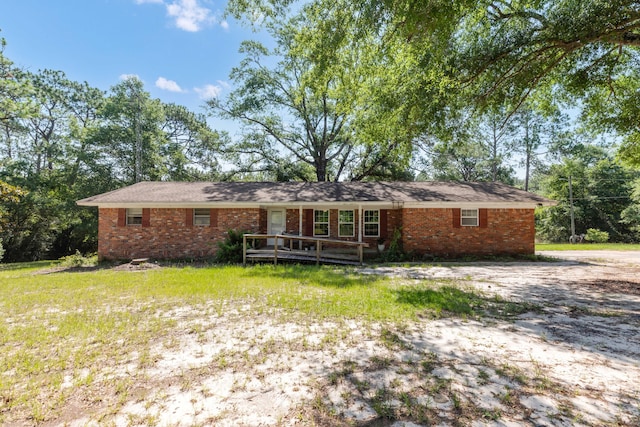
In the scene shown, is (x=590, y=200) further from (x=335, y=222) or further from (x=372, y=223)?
(x=335, y=222)

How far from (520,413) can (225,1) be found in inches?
452

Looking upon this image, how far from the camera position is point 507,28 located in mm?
8523

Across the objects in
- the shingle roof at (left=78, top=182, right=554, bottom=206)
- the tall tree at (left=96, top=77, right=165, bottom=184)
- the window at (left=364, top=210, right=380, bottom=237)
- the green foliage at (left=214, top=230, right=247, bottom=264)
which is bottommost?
the green foliage at (left=214, top=230, right=247, bottom=264)

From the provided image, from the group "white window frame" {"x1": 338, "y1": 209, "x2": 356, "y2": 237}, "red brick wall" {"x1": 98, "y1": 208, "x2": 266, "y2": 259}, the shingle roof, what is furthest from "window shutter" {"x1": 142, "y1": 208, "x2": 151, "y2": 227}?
"white window frame" {"x1": 338, "y1": 209, "x2": 356, "y2": 237}

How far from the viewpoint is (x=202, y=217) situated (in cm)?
1427

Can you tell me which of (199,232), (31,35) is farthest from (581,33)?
(31,35)

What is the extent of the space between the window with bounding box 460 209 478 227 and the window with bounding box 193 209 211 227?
12008 mm

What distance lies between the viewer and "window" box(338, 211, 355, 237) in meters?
15.2

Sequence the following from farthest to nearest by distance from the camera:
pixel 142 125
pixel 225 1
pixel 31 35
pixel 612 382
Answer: pixel 142 125
pixel 31 35
pixel 225 1
pixel 612 382

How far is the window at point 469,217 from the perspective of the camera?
14180 millimetres

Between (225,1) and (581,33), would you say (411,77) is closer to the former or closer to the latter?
(581,33)

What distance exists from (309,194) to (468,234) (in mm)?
7803

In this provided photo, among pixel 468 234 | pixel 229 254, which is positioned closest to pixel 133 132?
pixel 229 254

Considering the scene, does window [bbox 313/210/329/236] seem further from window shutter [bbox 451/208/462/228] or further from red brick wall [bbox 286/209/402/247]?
window shutter [bbox 451/208/462/228]
